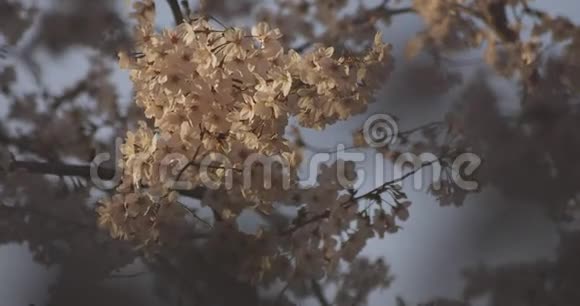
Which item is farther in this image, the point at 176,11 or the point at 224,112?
the point at 176,11

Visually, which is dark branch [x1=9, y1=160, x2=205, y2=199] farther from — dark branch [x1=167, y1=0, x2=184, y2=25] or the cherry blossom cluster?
dark branch [x1=167, y1=0, x2=184, y2=25]

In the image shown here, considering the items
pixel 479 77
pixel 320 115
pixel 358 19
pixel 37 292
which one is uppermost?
pixel 358 19

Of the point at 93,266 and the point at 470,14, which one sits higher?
the point at 470,14

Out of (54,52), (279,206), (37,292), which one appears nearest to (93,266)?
(37,292)

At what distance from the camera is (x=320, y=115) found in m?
0.80

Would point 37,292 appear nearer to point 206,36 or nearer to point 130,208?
point 130,208

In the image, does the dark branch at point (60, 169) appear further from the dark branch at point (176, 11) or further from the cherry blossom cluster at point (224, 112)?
the dark branch at point (176, 11)

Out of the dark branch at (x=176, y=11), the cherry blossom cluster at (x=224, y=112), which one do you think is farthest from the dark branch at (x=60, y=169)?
the dark branch at (x=176, y=11)

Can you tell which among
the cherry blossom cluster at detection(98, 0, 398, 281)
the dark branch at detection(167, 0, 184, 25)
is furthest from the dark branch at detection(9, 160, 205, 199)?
the dark branch at detection(167, 0, 184, 25)

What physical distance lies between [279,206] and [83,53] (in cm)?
36

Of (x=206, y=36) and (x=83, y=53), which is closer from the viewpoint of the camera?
(x=206, y=36)

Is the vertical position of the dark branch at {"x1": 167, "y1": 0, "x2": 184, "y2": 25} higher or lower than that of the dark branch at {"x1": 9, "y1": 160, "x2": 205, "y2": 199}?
higher

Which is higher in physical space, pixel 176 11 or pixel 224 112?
pixel 176 11

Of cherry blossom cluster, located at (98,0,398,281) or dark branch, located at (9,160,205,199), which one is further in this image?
dark branch, located at (9,160,205,199)
